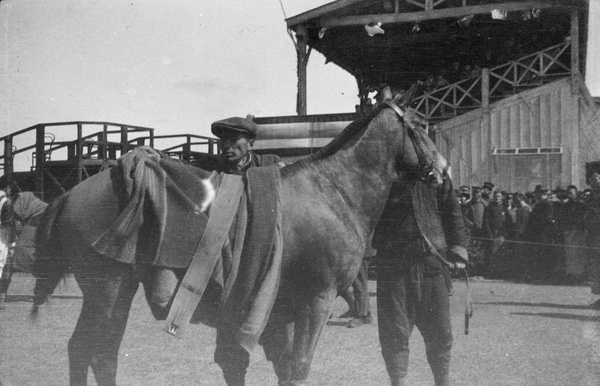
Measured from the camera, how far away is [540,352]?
5125 millimetres

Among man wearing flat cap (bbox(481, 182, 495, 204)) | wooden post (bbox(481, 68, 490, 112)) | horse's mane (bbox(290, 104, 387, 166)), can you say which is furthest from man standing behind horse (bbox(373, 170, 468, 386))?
wooden post (bbox(481, 68, 490, 112))

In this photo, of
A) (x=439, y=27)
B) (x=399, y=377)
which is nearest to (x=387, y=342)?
(x=399, y=377)

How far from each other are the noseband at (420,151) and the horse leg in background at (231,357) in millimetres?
1589

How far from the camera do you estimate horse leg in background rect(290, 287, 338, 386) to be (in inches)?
128

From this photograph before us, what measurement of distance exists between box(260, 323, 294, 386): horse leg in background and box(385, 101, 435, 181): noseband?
129cm

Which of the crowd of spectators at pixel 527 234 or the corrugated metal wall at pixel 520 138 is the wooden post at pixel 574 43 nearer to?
the corrugated metal wall at pixel 520 138

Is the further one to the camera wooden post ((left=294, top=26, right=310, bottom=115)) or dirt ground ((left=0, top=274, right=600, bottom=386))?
wooden post ((left=294, top=26, right=310, bottom=115))

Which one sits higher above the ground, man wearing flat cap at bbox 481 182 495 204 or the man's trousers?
man wearing flat cap at bbox 481 182 495 204

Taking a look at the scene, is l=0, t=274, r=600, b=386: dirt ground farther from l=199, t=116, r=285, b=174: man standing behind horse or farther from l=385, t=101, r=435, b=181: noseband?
l=385, t=101, r=435, b=181: noseband

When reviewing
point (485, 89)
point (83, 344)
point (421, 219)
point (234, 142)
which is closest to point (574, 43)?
point (485, 89)

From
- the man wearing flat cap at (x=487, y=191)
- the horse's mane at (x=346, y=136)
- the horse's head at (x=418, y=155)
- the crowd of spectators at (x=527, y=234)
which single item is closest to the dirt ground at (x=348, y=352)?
the horse's head at (x=418, y=155)

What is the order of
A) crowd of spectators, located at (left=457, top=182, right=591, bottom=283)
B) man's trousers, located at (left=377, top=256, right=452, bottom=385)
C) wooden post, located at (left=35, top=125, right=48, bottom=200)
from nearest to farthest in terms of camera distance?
man's trousers, located at (left=377, top=256, right=452, bottom=385) < wooden post, located at (left=35, top=125, right=48, bottom=200) < crowd of spectators, located at (left=457, top=182, right=591, bottom=283)

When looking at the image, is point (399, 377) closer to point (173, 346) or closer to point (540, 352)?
point (540, 352)

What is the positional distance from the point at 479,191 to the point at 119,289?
9.31 metres
